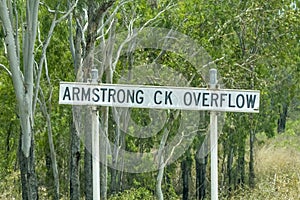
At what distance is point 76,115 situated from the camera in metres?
15.3

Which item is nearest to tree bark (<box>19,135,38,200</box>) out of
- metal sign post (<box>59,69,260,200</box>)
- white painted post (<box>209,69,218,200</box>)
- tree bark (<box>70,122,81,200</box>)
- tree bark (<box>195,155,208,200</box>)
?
tree bark (<box>70,122,81,200</box>)

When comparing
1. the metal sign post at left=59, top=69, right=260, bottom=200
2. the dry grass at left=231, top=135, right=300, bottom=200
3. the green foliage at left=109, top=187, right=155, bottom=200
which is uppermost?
the metal sign post at left=59, top=69, right=260, bottom=200

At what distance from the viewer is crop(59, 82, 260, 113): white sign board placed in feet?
22.1

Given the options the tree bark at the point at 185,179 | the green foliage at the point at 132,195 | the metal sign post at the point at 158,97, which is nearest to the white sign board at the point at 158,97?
the metal sign post at the point at 158,97

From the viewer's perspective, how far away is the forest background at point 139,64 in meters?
14.3

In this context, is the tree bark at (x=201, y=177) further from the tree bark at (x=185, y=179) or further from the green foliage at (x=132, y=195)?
the green foliage at (x=132, y=195)

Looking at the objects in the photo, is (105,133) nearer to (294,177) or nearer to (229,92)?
(294,177)

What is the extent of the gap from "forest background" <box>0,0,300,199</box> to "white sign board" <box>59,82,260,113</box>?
4518 millimetres

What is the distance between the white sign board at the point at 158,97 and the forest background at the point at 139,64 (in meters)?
4.52

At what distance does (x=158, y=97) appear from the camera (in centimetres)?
674

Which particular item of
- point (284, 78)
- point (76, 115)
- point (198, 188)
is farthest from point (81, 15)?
point (284, 78)

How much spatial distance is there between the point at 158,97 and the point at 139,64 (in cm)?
1207

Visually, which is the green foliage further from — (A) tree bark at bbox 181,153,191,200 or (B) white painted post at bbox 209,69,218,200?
(B) white painted post at bbox 209,69,218,200

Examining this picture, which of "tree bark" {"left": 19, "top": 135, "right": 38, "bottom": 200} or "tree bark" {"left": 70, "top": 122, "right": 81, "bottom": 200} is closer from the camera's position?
"tree bark" {"left": 19, "top": 135, "right": 38, "bottom": 200}
